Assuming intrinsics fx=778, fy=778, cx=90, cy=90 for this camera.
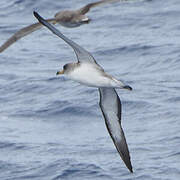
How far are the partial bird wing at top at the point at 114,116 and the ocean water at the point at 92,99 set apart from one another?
0.78m

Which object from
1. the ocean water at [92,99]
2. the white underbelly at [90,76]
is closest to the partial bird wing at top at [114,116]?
the ocean water at [92,99]

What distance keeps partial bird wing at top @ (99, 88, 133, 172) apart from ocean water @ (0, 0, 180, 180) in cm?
78

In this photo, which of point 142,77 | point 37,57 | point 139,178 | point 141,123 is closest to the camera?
point 139,178

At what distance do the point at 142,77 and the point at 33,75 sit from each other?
8.79ft

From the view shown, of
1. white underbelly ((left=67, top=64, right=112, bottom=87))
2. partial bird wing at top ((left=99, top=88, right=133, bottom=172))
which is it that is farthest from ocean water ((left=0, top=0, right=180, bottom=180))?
white underbelly ((left=67, top=64, right=112, bottom=87))

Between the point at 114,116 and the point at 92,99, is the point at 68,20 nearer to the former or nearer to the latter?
the point at 114,116

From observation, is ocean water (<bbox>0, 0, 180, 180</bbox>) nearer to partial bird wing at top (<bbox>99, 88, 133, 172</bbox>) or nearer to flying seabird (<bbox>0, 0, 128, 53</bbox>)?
partial bird wing at top (<bbox>99, 88, 133, 172</bbox>)

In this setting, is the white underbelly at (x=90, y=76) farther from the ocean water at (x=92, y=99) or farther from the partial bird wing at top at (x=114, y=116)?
the ocean water at (x=92, y=99)

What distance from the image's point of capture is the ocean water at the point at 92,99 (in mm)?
13770

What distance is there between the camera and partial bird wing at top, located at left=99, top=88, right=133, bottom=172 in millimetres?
12195

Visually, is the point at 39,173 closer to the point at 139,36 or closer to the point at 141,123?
the point at 141,123

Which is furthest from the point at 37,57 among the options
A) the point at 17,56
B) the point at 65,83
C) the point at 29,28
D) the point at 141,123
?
the point at 29,28

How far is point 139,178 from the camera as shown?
42.8ft

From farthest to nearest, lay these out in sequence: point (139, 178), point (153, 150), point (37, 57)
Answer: point (37, 57)
point (153, 150)
point (139, 178)
